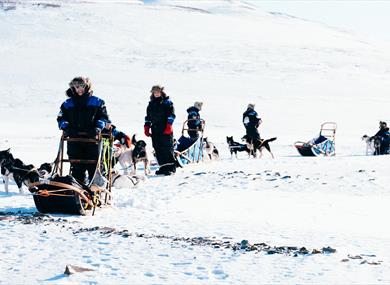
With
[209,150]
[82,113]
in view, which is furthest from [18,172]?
[209,150]

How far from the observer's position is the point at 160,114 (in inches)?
390

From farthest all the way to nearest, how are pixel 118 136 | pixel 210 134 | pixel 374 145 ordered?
pixel 210 134
pixel 374 145
pixel 118 136

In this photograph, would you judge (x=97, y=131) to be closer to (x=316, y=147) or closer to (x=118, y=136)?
(x=118, y=136)

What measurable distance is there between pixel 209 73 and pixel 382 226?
33.1 metres

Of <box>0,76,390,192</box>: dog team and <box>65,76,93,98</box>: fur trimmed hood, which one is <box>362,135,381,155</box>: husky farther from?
<box>65,76,93,98</box>: fur trimmed hood

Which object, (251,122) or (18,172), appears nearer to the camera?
(18,172)

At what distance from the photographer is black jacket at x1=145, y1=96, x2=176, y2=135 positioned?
32.2 feet

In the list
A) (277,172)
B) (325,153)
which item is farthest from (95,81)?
(277,172)

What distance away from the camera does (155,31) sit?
5050 cm

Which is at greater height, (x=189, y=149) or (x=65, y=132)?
(x=65, y=132)

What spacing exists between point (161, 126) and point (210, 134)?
13191 millimetres

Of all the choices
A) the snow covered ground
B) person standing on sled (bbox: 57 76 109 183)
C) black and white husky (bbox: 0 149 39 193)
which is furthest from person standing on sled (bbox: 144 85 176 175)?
person standing on sled (bbox: 57 76 109 183)

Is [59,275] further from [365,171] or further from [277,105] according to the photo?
[277,105]

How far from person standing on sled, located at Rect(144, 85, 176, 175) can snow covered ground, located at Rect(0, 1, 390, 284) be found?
1.20 feet
